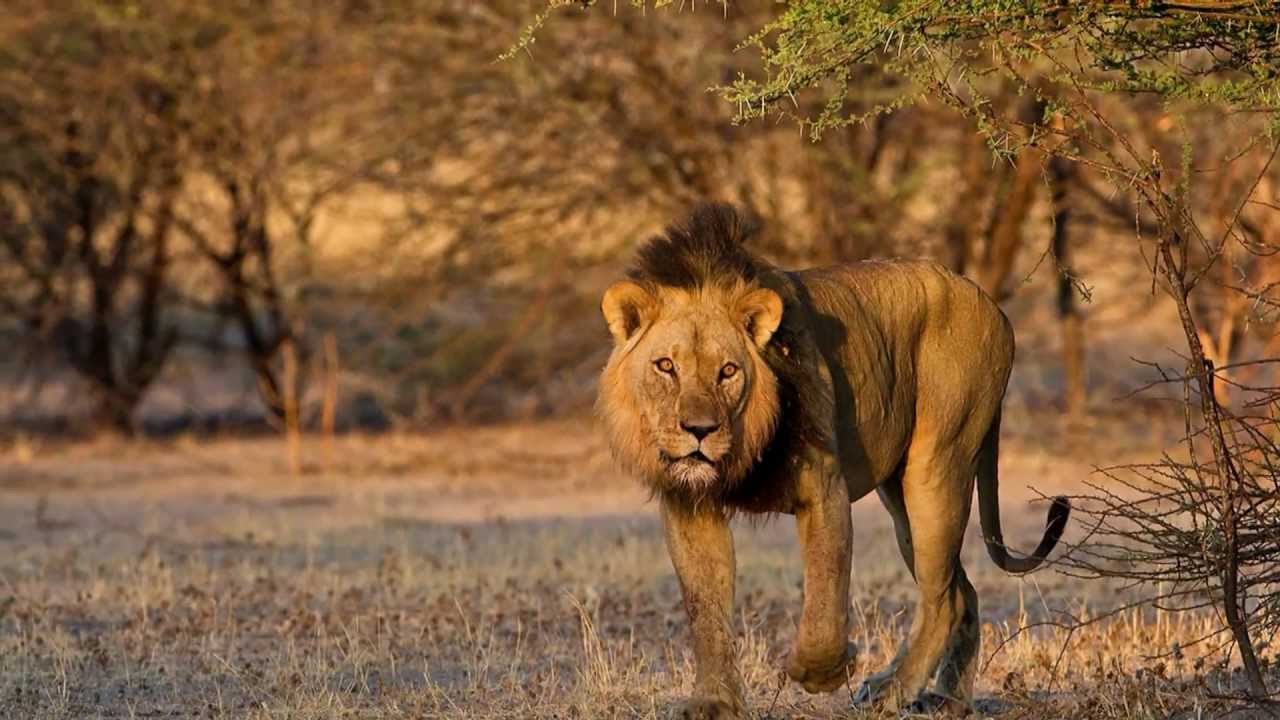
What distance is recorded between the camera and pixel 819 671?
5859 mm

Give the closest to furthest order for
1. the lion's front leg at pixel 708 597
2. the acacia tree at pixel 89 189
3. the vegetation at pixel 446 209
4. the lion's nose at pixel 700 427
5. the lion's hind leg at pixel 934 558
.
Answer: the lion's nose at pixel 700 427
the lion's front leg at pixel 708 597
the lion's hind leg at pixel 934 558
the vegetation at pixel 446 209
the acacia tree at pixel 89 189

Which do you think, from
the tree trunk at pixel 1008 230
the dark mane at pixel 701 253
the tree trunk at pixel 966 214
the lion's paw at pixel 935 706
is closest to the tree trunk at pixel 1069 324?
the tree trunk at pixel 1008 230

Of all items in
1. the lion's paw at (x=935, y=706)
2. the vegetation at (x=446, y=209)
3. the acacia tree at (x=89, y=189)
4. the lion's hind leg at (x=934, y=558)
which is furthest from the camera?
the acacia tree at (x=89, y=189)

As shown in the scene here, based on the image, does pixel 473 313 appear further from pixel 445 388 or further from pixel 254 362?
pixel 254 362

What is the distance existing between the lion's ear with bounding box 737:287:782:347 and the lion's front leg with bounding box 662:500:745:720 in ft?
1.83

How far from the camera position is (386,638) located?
8273 millimetres

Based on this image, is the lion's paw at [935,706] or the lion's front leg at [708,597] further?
the lion's paw at [935,706]

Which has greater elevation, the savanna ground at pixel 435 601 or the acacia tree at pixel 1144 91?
the acacia tree at pixel 1144 91

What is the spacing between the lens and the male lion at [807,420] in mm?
5816

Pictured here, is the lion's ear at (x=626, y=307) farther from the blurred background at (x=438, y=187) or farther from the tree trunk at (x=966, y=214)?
the tree trunk at (x=966, y=214)

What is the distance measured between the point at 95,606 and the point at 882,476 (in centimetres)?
441

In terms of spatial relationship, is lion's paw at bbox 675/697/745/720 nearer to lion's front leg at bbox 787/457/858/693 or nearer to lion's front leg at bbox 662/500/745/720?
lion's front leg at bbox 662/500/745/720

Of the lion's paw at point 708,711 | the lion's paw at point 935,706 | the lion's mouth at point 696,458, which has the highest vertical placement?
the lion's mouth at point 696,458

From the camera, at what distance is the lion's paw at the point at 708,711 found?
19.7 feet
